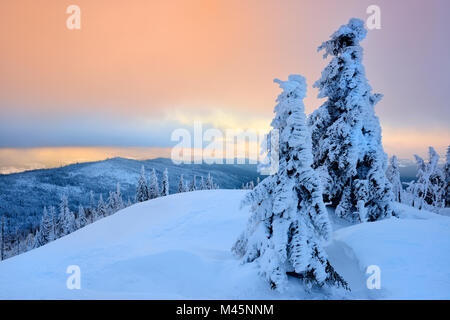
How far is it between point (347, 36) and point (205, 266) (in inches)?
539

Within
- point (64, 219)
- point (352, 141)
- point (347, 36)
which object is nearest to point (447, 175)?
point (352, 141)

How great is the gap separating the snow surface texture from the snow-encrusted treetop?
958 cm

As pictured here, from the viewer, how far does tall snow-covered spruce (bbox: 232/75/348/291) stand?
6.32 metres

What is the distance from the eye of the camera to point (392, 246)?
739 centimetres

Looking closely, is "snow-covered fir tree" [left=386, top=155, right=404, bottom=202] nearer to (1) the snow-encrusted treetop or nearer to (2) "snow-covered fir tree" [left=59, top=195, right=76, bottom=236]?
(1) the snow-encrusted treetop

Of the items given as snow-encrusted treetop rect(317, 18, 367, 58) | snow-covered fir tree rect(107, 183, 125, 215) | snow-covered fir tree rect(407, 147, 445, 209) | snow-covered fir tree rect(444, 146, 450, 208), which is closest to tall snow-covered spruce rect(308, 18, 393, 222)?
snow-encrusted treetop rect(317, 18, 367, 58)

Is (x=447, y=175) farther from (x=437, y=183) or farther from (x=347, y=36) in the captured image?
(x=347, y=36)

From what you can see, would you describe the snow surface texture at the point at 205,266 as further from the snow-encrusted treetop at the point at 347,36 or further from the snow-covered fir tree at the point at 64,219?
the snow-covered fir tree at the point at 64,219

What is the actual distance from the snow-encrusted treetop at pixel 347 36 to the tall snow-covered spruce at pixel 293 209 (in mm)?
8122

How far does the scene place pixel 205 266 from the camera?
758cm

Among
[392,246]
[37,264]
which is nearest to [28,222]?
[37,264]

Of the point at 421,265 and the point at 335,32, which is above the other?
the point at 335,32
